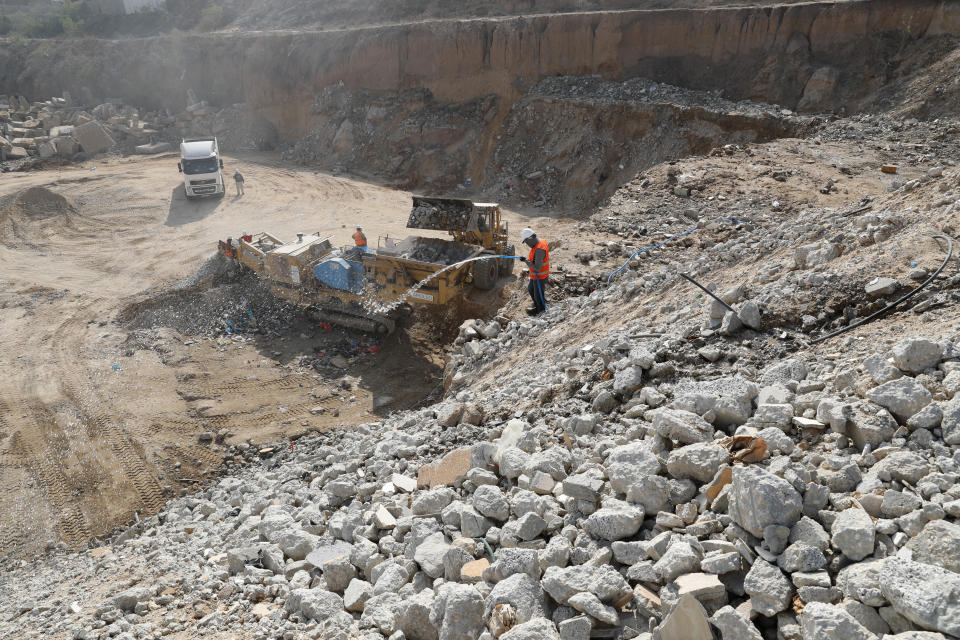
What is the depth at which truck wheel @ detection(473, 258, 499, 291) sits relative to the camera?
12359mm

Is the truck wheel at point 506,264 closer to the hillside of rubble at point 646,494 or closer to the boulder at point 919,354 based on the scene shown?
the hillside of rubble at point 646,494

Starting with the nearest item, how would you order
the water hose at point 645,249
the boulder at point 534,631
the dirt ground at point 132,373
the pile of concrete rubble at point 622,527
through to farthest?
the pile of concrete rubble at point 622,527 → the boulder at point 534,631 → the dirt ground at point 132,373 → the water hose at point 645,249

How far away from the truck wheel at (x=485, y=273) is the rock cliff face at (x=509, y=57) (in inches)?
492

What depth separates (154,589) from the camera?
5387 millimetres

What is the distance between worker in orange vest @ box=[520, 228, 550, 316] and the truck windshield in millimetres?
15132

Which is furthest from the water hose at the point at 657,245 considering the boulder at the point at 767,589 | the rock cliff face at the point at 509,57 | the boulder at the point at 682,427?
the rock cliff face at the point at 509,57

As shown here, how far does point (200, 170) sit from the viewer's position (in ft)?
70.3

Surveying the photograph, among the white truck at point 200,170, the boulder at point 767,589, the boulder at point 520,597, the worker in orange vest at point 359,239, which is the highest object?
the boulder at point 767,589

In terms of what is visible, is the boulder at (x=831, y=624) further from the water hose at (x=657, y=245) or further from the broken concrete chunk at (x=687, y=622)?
the water hose at (x=657, y=245)

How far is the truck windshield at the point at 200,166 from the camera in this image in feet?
70.0

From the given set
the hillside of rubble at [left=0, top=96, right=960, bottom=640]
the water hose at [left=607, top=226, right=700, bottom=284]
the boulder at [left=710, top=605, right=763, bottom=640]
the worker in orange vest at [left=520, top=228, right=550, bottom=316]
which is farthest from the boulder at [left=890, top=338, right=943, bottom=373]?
the water hose at [left=607, top=226, right=700, bottom=284]

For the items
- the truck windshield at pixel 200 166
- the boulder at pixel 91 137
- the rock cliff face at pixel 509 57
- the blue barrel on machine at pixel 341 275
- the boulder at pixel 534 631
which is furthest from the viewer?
the boulder at pixel 91 137

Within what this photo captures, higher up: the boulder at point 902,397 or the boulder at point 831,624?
the boulder at point 902,397

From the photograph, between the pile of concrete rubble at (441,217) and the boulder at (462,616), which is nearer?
the boulder at (462,616)
